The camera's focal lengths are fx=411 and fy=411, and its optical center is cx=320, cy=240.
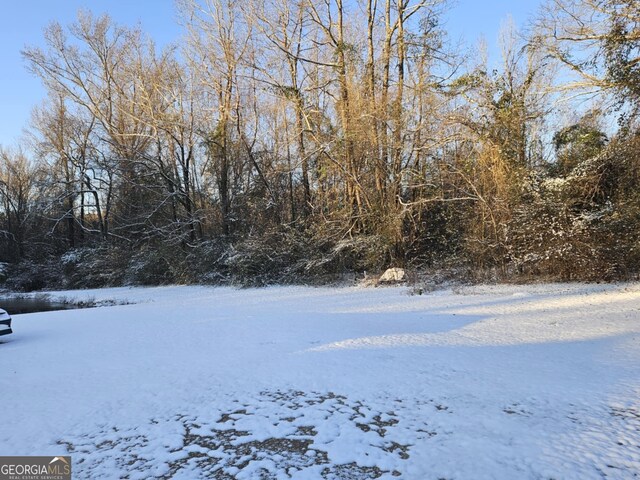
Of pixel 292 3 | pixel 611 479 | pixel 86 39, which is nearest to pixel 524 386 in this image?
pixel 611 479

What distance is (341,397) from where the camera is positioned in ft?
15.7

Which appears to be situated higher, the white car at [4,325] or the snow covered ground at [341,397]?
the white car at [4,325]

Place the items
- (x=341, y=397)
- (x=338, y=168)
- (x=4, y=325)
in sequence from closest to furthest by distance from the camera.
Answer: (x=341, y=397) < (x=4, y=325) < (x=338, y=168)

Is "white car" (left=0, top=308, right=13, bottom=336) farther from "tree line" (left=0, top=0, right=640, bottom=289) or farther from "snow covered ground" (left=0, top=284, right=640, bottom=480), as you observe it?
"tree line" (left=0, top=0, right=640, bottom=289)

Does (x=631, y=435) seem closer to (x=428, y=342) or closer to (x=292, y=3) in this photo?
(x=428, y=342)

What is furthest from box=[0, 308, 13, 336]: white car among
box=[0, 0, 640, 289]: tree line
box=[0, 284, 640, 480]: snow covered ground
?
box=[0, 0, 640, 289]: tree line

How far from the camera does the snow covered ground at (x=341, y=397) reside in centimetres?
338

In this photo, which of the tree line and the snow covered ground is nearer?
the snow covered ground

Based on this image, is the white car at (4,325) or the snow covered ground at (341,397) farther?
the white car at (4,325)

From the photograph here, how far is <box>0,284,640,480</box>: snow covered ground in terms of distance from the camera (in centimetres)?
338

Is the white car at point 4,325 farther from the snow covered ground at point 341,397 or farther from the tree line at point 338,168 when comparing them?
the tree line at point 338,168

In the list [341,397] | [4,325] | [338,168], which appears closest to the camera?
[341,397]

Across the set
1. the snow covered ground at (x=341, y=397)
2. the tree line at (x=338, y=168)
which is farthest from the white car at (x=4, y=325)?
the tree line at (x=338, y=168)

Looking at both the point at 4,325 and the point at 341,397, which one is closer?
the point at 341,397
